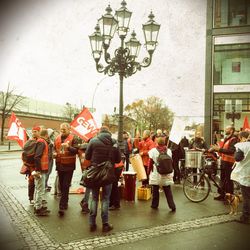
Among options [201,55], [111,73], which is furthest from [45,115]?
[111,73]

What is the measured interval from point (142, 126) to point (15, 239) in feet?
138

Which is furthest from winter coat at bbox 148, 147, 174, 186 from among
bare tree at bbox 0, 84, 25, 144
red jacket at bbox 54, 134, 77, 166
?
bare tree at bbox 0, 84, 25, 144

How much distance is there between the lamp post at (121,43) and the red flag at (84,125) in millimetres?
781

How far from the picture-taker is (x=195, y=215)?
680 centimetres

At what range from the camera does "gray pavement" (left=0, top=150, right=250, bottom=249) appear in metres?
4.95

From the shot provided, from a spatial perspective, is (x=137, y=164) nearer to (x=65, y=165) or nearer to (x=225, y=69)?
(x=65, y=165)

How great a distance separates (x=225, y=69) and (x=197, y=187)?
38.3 ft

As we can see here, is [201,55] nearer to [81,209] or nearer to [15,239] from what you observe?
[81,209]

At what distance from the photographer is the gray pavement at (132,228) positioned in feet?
16.2

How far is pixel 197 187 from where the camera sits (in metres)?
8.09

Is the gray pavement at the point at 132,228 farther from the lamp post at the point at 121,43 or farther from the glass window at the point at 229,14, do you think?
the glass window at the point at 229,14

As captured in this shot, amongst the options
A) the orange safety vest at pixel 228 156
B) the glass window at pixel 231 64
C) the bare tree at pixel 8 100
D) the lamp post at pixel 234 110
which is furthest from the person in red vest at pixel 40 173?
the bare tree at pixel 8 100

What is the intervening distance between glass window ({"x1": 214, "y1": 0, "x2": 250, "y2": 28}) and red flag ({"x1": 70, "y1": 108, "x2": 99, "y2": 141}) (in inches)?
415

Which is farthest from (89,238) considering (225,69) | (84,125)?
(225,69)
